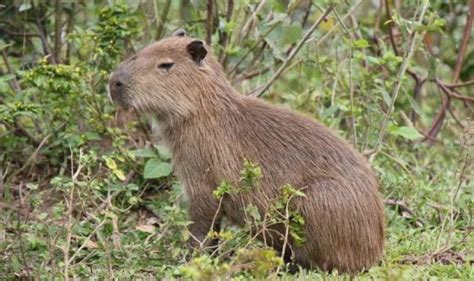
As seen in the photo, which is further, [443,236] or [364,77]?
[364,77]

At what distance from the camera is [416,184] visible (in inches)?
310

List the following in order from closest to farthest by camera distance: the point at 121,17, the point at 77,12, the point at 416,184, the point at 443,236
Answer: the point at 443,236, the point at 121,17, the point at 416,184, the point at 77,12

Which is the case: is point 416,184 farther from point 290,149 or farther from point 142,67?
point 142,67

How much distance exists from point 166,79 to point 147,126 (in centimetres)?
170

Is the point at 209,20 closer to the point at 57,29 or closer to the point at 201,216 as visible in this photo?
the point at 57,29

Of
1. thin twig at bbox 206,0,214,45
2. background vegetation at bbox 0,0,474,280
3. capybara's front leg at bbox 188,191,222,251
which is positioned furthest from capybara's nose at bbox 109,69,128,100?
thin twig at bbox 206,0,214,45

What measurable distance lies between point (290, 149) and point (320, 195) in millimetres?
360

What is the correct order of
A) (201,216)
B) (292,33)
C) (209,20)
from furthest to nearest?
(292,33)
(209,20)
(201,216)

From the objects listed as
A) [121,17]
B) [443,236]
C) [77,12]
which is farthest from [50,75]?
[443,236]

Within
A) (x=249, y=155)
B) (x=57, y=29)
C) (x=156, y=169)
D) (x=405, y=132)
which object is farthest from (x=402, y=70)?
(x=57, y=29)

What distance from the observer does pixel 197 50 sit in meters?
6.29

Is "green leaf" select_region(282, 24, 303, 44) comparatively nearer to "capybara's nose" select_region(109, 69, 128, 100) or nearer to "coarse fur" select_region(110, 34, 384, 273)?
"coarse fur" select_region(110, 34, 384, 273)

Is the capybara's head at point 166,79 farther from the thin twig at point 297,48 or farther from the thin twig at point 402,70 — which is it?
the thin twig at point 402,70

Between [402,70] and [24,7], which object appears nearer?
[402,70]
